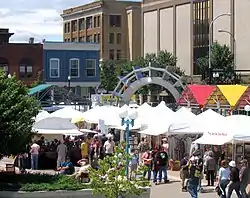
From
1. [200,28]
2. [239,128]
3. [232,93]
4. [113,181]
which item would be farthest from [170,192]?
[200,28]

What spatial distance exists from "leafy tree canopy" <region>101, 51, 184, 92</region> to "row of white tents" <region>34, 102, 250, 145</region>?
1673 inches

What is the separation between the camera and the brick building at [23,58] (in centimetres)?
7031

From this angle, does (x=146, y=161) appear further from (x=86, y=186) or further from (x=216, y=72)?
(x=216, y=72)

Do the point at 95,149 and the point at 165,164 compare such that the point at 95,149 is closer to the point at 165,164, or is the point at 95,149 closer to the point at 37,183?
the point at 165,164

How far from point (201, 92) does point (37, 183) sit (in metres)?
18.0

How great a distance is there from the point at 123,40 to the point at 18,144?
10737 centimetres

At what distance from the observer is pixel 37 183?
66.0 ft

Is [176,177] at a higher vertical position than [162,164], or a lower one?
lower

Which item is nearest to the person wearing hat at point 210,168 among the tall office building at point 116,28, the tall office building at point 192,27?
the tall office building at point 192,27

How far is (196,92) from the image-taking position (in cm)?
3666

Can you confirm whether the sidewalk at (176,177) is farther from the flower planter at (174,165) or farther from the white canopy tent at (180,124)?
the white canopy tent at (180,124)

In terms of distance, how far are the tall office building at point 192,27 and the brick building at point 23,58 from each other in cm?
2184

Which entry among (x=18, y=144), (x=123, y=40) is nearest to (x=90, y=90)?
(x=18, y=144)

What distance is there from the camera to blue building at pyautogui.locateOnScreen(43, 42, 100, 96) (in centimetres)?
6850
